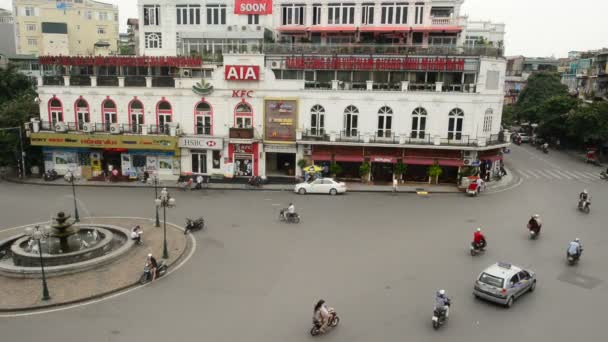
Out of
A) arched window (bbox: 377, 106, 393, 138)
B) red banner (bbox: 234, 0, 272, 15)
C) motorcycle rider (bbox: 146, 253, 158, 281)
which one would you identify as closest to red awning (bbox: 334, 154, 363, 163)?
arched window (bbox: 377, 106, 393, 138)

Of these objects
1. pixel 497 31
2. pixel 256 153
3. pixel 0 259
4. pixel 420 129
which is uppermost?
pixel 497 31

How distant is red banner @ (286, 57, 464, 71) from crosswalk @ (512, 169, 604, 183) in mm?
14266

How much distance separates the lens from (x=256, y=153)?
4141 cm

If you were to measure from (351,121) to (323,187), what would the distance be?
25.5 ft

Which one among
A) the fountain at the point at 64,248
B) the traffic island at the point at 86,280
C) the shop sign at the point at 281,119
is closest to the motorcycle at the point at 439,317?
the traffic island at the point at 86,280

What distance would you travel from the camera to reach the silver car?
17500 mm

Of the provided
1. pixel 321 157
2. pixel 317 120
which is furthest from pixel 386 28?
pixel 321 157

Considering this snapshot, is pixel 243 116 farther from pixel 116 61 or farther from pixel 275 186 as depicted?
pixel 116 61

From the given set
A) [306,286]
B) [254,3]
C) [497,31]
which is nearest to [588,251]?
[306,286]

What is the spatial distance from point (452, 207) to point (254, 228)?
48.3ft

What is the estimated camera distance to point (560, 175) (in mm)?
44625

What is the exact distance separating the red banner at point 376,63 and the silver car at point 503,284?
947 inches

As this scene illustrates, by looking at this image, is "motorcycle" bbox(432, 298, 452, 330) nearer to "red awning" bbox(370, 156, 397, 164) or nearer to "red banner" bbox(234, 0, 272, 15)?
"red awning" bbox(370, 156, 397, 164)

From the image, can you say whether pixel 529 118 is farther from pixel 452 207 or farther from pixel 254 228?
pixel 254 228
